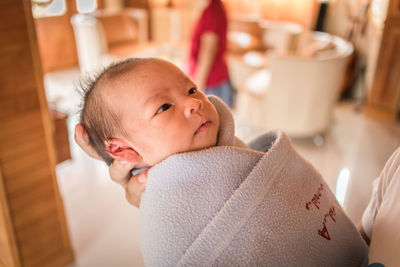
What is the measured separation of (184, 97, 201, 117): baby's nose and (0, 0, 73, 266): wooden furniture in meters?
1.04

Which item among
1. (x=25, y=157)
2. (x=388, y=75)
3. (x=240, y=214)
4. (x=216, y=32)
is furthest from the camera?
(x=388, y=75)

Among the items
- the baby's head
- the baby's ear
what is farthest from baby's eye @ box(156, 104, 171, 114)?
the baby's ear

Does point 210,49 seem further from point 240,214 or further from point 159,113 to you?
point 240,214

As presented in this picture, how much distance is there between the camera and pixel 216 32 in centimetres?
221

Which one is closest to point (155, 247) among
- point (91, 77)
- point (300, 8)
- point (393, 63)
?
point (91, 77)

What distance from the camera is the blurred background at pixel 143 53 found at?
1508mm

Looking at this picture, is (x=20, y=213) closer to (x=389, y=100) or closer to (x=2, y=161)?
(x=2, y=161)

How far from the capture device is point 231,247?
1.88 ft

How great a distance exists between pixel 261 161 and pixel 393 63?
3.55m

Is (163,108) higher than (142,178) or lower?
higher

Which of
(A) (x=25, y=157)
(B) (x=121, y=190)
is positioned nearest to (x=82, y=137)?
(A) (x=25, y=157)

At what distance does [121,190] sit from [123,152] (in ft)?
A: 6.08

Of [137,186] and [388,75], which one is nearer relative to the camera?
[137,186]

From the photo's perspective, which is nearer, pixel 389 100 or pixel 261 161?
pixel 261 161
